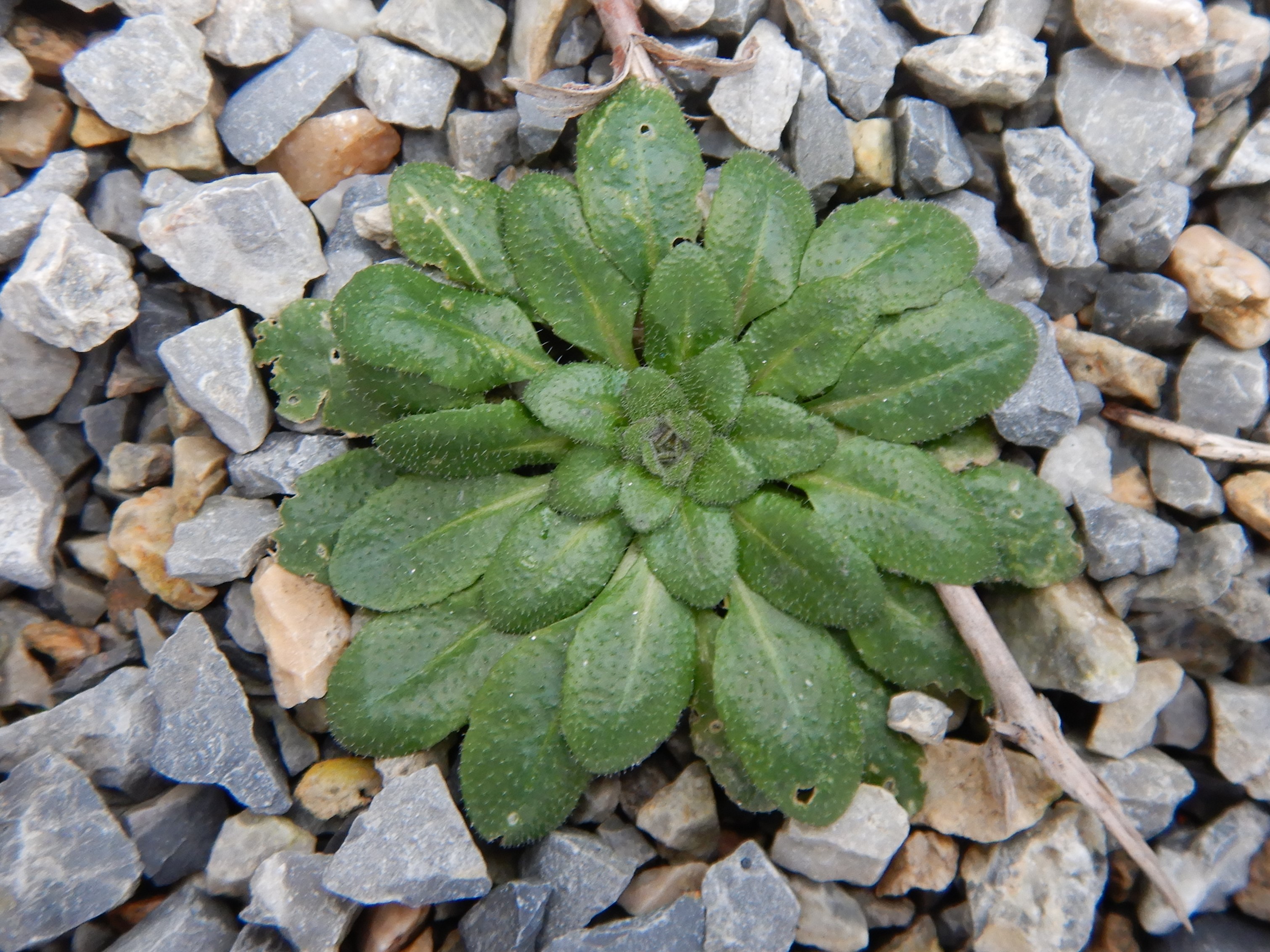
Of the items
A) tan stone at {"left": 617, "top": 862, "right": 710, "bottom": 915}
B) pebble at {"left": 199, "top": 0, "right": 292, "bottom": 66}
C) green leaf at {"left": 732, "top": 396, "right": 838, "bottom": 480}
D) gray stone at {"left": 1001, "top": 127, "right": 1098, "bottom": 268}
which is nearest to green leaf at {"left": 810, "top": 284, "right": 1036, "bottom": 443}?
green leaf at {"left": 732, "top": 396, "right": 838, "bottom": 480}

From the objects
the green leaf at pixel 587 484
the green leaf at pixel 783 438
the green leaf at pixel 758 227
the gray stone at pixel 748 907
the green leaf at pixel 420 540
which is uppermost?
the green leaf at pixel 758 227

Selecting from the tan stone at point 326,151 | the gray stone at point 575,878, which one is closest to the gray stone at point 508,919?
the gray stone at point 575,878

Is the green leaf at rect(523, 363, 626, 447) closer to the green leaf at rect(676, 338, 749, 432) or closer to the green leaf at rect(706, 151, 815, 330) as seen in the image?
the green leaf at rect(676, 338, 749, 432)

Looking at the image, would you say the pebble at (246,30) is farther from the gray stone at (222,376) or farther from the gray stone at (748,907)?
the gray stone at (748,907)

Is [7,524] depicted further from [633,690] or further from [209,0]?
[633,690]

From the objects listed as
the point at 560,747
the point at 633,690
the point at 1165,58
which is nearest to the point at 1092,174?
the point at 1165,58

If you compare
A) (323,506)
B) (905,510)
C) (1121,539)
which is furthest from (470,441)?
(1121,539)

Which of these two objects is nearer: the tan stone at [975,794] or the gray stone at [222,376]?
the tan stone at [975,794]
